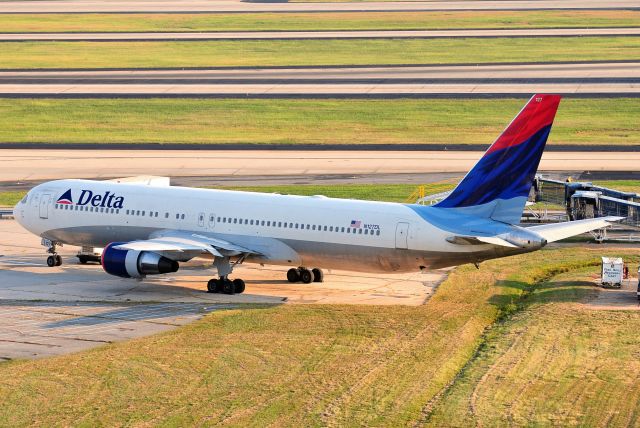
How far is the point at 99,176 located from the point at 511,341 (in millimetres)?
51019

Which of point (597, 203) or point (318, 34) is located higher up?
point (318, 34)

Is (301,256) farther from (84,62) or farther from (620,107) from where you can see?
(84,62)

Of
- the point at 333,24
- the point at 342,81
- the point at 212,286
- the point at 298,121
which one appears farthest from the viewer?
the point at 333,24

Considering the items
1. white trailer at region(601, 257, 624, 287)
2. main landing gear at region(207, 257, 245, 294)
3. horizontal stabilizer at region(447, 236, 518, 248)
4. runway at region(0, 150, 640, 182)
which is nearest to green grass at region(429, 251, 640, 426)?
white trailer at region(601, 257, 624, 287)

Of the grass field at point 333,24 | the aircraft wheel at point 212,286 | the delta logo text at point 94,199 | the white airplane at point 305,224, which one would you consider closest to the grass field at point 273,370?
the white airplane at point 305,224

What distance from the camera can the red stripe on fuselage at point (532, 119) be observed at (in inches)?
2119

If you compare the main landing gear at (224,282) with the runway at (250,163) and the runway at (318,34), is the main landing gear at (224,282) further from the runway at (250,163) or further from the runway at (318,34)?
the runway at (318,34)

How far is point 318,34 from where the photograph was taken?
590 feet

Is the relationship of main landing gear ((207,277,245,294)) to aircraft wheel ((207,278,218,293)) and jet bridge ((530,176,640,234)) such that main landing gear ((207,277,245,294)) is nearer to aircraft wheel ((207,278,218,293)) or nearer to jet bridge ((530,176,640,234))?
aircraft wheel ((207,278,218,293))

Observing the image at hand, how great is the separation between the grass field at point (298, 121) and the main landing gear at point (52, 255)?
4191 centimetres

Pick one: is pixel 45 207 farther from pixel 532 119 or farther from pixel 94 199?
pixel 532 119

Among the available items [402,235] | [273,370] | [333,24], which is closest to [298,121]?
[402,235]

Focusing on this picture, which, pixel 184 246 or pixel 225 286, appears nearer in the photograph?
pixel 184 246

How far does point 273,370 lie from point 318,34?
139m
